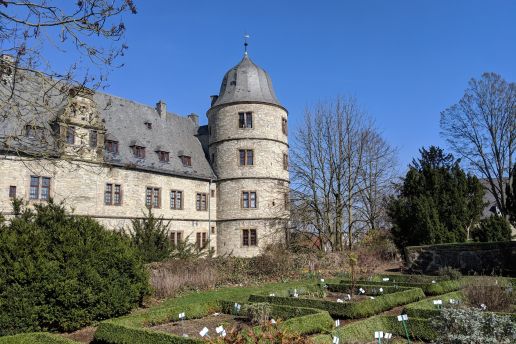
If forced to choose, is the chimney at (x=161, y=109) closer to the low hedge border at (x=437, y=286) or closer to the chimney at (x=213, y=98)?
the chimney at (x=213, y=98)

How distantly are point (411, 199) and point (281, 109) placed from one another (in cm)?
1392

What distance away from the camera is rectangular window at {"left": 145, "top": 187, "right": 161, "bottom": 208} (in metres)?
26.9

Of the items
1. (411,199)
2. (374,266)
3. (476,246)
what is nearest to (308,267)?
(374,266)

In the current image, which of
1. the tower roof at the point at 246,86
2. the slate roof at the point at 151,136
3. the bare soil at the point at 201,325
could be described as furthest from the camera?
the tower roof at the point at 246,86

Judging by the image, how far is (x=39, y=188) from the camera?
2214cm

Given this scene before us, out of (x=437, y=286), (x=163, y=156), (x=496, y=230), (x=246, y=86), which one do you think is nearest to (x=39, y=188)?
(x=163, y=156)

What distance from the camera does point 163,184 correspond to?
91.2 feet

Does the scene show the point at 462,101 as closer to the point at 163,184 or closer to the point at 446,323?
the point at 163,184

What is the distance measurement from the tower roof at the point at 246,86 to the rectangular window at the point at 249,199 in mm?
6140

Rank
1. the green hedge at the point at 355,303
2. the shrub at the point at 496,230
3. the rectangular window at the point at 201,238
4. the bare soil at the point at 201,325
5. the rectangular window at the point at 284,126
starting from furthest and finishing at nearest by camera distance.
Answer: the rectangular window at the point at 284,126
the rectangular window at the point at 201,238
the shrub at the point at 496,230
the green hedge at the point at 355,303
the bare soil at the point at 201,325

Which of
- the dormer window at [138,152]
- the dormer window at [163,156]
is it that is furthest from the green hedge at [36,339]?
the dormer window at [163,156]

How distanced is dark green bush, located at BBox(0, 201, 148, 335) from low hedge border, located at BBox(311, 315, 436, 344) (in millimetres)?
5178

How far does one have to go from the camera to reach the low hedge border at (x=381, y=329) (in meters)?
7.49

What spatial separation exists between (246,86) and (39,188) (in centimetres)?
1484
